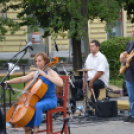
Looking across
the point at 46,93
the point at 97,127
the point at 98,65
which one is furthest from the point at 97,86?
the point at 46,93

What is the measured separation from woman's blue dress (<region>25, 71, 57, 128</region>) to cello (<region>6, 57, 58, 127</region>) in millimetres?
63

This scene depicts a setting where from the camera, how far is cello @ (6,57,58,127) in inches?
152

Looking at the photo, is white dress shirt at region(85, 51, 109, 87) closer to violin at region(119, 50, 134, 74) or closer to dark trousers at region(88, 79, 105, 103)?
dark trousers at region(88, 79, 105, 103)

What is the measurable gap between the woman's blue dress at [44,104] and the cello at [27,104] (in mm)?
63

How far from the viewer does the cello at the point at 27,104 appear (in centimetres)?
385

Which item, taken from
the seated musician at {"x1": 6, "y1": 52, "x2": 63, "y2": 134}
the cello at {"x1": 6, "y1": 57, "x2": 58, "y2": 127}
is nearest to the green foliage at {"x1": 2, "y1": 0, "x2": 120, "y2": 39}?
the seated musician at {"x1": 6, "y1": 52, "x2": 63, "y2": 134}

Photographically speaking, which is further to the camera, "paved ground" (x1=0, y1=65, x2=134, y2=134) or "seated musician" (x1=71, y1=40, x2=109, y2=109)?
"seated musician" (x1=71, y1=40, x2=109, y2=109)

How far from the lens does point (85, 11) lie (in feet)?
35.8

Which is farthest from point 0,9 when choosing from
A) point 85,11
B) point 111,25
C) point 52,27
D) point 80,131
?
point 80,131

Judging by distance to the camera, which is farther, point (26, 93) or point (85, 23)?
point (85, 23)

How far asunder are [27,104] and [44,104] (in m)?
0.26

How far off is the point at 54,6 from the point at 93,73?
481cm

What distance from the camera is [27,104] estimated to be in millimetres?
3943

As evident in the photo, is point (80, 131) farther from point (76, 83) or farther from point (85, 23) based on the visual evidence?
point (85, 23)
